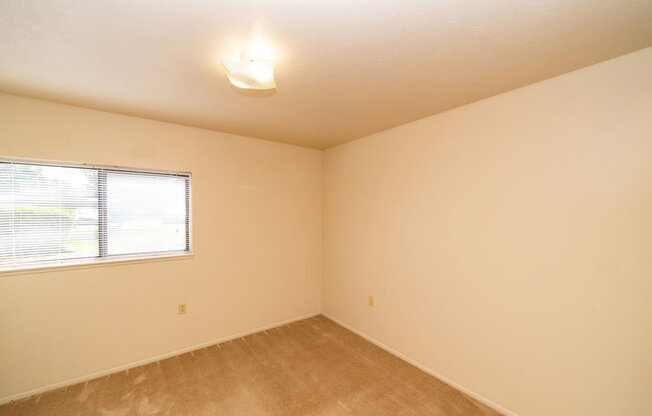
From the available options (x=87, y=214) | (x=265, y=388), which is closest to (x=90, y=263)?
(x=87, y=214)

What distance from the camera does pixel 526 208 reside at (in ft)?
6.29

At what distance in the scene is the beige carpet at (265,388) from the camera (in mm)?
2037

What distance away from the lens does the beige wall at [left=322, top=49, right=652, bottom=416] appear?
5.02 ft

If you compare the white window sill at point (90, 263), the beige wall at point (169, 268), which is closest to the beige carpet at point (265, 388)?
the beige wall at point (169, 268)

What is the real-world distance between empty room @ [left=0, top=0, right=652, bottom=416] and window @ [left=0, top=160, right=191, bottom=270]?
0.01m

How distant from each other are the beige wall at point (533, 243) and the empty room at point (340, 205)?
1 centimetres

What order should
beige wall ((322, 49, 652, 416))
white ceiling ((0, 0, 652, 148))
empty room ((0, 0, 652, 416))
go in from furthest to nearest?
1. beige wall ((322, 49, 652, 416))
2. empty room ((0, 0, 652, 416))
3. white ceiling ((0, 0, 652, 148))

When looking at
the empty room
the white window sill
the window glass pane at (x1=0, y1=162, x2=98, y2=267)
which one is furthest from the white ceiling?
the white window sill

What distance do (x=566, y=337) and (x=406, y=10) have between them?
2151mm

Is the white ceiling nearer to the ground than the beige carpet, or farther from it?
farther from it

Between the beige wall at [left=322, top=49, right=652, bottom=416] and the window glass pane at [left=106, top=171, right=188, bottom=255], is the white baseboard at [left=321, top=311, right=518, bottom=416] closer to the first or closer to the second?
the beige wall at [left=322, top=49, right=652, bottom=416]

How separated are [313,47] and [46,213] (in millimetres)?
2563

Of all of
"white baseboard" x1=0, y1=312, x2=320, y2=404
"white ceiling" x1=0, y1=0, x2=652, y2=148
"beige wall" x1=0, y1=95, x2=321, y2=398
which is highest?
"white ceiling" x1=0, y1=0, x2=652, y2=148

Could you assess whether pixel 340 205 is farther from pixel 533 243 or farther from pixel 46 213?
pixel 46 213
